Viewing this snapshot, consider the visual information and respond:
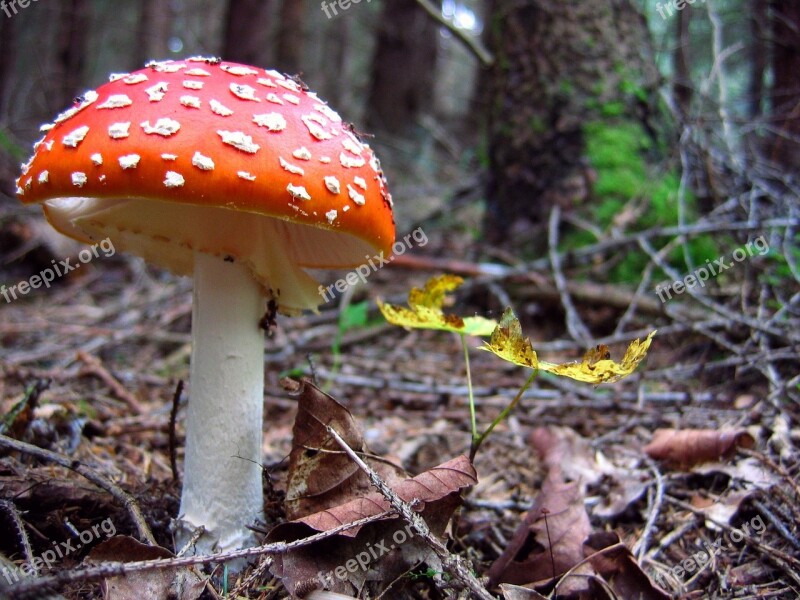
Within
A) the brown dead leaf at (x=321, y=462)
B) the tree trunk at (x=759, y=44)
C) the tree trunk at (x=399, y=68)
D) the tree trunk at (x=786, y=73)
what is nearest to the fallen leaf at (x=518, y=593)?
the brown dead leaf at (x=321, y=462)

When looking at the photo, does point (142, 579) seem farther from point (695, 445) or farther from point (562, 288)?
point (562, 288)

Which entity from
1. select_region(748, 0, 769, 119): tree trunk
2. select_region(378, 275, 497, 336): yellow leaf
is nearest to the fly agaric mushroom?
select_region(378, 275, 497, 336): yellow leaf

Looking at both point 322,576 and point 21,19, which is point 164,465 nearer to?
point 322,576

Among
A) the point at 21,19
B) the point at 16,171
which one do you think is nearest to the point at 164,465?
the point at 16,171

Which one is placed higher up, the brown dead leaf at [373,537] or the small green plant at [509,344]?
the small green plant at [509,344]

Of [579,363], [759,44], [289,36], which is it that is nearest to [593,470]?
[579,363]

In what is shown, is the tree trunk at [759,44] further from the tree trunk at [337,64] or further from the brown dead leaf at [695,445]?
the tree trunk at [337,64]
